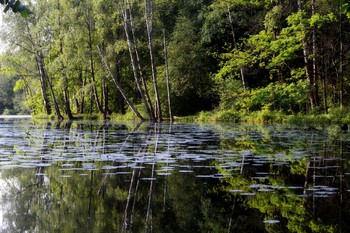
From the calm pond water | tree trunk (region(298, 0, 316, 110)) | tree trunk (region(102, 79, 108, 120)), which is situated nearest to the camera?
the calm pond water

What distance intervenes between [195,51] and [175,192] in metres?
29.9

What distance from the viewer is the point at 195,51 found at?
115ft

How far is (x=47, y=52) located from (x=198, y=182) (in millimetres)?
38277

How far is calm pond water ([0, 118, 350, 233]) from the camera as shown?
171 inches

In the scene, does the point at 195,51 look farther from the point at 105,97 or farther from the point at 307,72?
the point at 307,72

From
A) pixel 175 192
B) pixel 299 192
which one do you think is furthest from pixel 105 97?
pixel 299 192

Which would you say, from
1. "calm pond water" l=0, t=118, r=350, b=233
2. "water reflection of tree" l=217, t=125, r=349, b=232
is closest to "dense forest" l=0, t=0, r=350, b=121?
"water reflection of tree" l=217, t=125, r=349, b=232

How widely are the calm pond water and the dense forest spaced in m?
16.0

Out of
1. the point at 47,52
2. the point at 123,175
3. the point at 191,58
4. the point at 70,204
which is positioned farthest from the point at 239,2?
the point at 70,204

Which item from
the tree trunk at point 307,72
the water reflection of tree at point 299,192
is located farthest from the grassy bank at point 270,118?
the water reflection of tree at point 299,192

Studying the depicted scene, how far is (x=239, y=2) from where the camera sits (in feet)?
101

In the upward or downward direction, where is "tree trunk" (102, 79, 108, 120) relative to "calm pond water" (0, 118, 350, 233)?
upward

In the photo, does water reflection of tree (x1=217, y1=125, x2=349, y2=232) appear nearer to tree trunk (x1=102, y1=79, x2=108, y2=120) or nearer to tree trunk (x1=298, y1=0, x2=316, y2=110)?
tree trunk (x1=298, y1=0, x2=316, y2=110)

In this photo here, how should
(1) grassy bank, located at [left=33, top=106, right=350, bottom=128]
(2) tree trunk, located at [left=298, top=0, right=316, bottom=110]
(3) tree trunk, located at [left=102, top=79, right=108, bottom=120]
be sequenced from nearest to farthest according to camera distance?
1. (1) grassy bank, located at [left=33, top=106, right=350, bottom=128]
2. (2) tree trunk, located at [left=298, top=0, right=316, bottom=110]
3. (3) tree trunk, located at [left=102, top=79, right=108, bottom=120]
